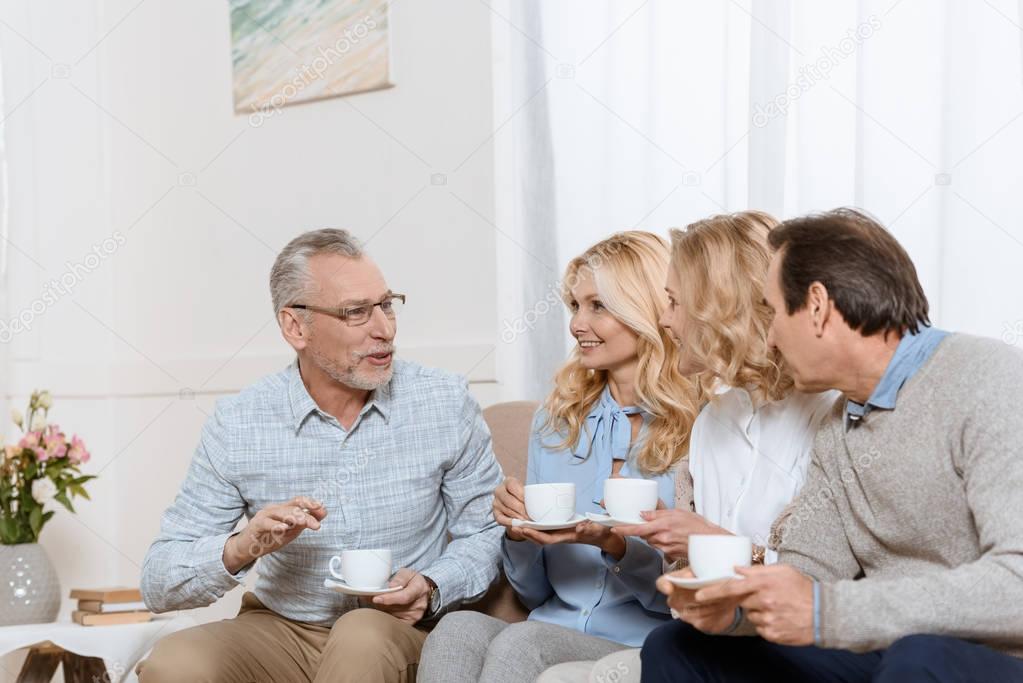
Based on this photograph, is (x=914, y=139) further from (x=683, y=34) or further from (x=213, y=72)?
(x=213, y=72)

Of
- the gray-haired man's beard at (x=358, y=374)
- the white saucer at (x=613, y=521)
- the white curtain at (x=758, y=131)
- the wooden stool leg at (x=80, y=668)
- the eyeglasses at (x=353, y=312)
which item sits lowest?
the wooden stool leg at (x=80, y=668)

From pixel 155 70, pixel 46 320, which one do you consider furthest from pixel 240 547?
pixel 155 70

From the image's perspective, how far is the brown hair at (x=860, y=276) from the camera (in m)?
1.60

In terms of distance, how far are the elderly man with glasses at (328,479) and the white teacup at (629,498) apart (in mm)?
468

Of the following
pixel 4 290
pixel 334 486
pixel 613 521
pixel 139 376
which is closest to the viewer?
pixel 613 521

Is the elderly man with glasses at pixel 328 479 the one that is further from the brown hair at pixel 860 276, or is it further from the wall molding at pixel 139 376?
the wall molding at pixel 139 376

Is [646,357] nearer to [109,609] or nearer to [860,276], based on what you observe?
[860,276]

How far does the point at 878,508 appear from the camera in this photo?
65.5 inches

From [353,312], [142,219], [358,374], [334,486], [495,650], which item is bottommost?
[495,650]

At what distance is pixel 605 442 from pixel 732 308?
45cm

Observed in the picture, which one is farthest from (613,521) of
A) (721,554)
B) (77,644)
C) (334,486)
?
(77,644)

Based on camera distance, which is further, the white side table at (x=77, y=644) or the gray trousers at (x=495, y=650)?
the white side table at (x=77, y=644)

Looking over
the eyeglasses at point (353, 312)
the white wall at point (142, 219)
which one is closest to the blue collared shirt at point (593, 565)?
the eyeglasses at point (353, 312)

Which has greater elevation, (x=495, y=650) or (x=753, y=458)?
(x=753, y=458)
